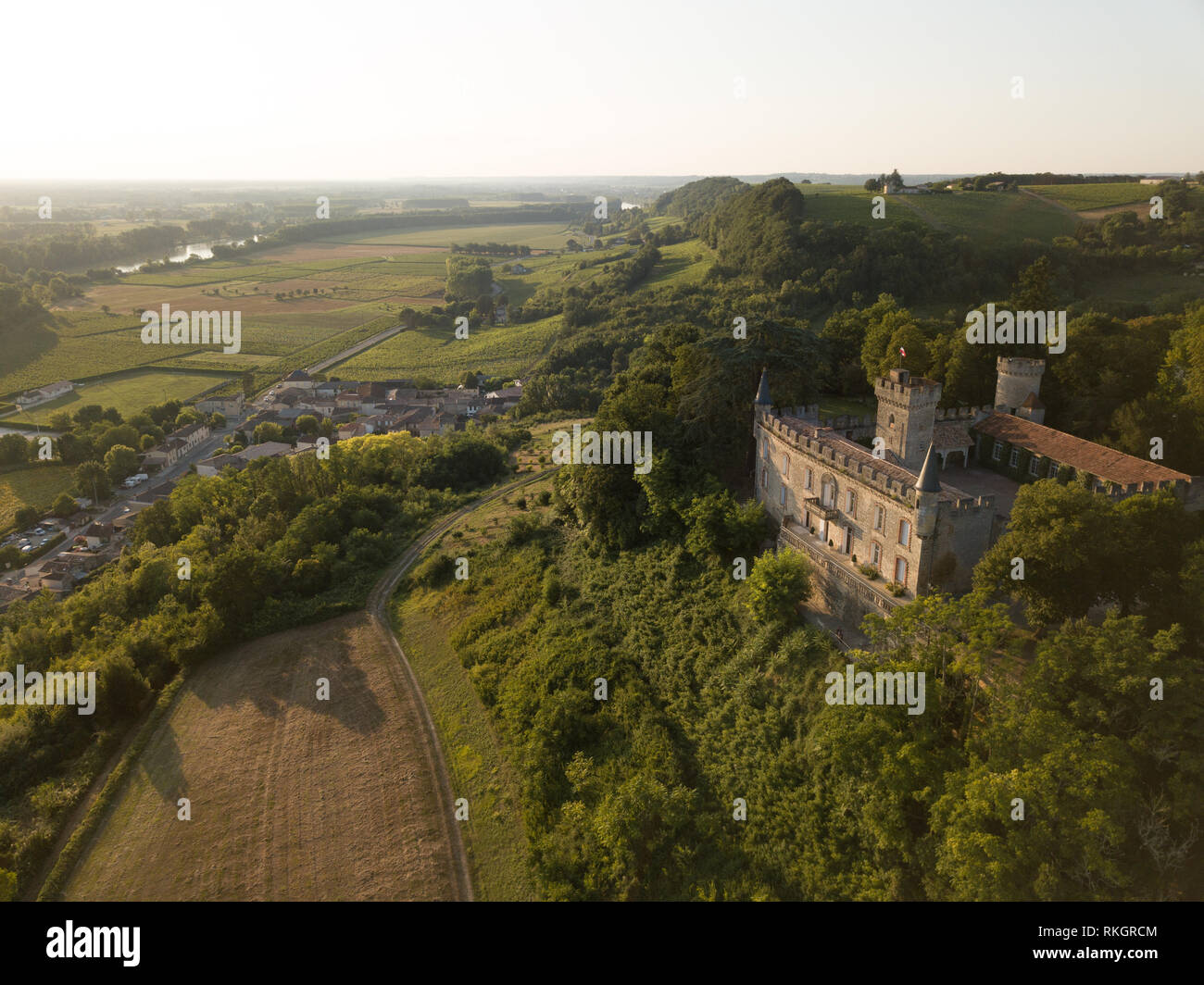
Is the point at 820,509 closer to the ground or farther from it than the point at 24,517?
farther from it

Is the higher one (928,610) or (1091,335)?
(1091,335)

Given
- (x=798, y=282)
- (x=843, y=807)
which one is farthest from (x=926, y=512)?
(x=798, y=282)

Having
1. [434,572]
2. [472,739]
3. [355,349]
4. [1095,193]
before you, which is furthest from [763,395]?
[355,349]

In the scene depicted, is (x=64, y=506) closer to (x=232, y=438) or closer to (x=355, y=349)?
(x=232, y=438)

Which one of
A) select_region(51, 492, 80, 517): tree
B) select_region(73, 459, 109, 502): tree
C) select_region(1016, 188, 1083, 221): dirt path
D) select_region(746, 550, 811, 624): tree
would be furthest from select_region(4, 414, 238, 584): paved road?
select_region(1016, 188, 1083, 221): dirt path

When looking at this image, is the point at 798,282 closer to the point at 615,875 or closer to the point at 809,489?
the point at 809,489

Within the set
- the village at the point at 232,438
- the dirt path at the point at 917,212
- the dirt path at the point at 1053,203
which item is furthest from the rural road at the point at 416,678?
the dirt path at the point at 1053,203
